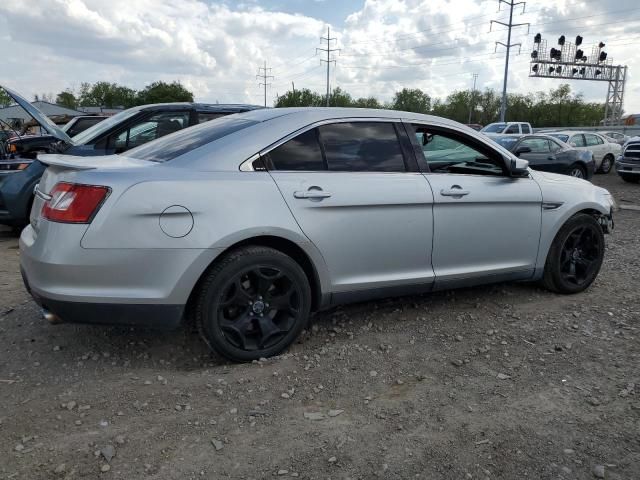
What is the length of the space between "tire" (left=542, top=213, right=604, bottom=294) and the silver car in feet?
0.72

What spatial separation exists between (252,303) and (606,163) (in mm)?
19649

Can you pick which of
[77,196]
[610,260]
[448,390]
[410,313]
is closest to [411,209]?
[410,313]

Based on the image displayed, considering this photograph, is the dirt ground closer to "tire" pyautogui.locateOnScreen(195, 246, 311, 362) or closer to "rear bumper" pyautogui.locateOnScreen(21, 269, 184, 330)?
"tire" pyautogui.locateOnScreen(195, 246, 311, 362)

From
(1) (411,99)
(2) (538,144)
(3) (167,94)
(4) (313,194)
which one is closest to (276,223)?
(4) (313,194)

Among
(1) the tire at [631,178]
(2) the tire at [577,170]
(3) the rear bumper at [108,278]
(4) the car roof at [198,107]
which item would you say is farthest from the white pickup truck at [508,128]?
(3) the rear bumper at [108,278]

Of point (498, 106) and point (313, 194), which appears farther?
point (498, 106)

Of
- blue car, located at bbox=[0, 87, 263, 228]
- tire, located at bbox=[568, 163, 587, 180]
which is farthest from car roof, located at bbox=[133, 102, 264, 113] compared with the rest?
tire, located at bbox=[568, 163, 587, 180]

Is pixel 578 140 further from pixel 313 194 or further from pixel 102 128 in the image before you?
pixel 313 194

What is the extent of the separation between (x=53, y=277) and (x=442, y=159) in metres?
2.87

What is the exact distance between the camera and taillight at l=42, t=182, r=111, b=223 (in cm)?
279

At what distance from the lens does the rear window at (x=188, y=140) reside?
10.9 feet

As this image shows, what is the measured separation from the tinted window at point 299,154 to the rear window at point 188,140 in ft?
0.99

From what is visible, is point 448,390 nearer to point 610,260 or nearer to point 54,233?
point 54,233

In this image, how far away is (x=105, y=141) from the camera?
261 inches
